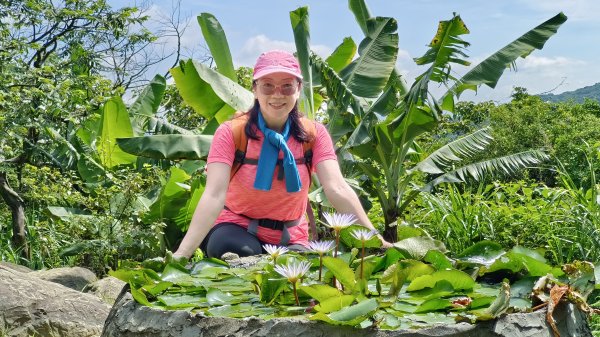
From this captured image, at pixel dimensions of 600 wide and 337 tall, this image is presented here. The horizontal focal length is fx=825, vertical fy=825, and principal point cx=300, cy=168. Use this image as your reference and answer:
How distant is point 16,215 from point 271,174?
6.46 m

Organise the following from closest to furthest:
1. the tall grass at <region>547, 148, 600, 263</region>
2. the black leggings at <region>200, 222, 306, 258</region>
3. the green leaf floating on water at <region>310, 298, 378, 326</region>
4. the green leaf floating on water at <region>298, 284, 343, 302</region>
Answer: the green leaf floating on water at <region>310, 298, 378, 326</region> → the green leaf floating on water at <region>298, 284, 343, 302</region> → the black leggings at <region>200, 222, 306, 258</region> → the tall grass at <region>547, 148, 600, 263</region>

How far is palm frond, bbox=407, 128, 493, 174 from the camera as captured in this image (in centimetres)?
1033

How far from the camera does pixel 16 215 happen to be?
32.8ft

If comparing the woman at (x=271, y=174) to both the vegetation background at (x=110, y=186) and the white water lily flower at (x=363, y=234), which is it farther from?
the vegetation background at (x=110, y=186)

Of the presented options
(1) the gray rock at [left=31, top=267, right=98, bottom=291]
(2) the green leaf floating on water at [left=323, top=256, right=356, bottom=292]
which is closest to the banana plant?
(1) the gray rock at [left=31, top=267, right=98, bottom=291]

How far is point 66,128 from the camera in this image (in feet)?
36.9

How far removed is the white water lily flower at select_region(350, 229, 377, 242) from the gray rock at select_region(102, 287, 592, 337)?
0.37 m

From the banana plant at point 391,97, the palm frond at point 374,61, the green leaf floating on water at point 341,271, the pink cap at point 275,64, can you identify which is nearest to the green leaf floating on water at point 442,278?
the green leaf floating on water at point 341,271

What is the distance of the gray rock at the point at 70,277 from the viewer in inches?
305

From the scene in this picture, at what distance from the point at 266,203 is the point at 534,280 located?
1.93m

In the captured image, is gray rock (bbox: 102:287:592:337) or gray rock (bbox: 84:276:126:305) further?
gray rock (bbox: 84:276:126:305)

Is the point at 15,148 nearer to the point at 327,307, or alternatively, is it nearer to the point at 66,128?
the point at 66,128

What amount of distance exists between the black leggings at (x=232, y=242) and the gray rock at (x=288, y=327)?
1.49m

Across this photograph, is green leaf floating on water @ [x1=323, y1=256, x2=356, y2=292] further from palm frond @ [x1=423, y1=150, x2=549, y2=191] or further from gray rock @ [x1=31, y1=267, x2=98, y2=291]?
palm frond @ [x1=423, y1=150, x2=549, y2=191]
